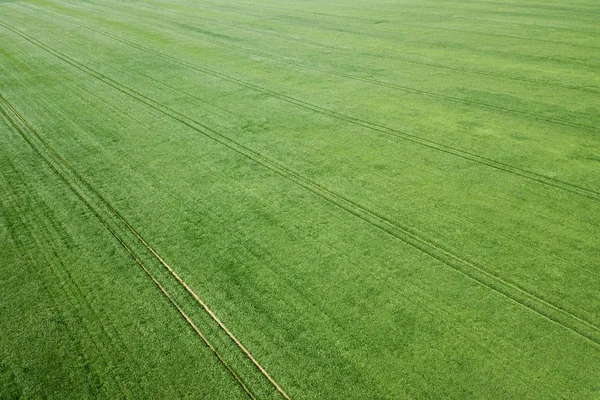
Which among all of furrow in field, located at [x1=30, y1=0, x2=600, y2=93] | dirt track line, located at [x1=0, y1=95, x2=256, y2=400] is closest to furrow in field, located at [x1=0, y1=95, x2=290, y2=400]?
dirt track line, located at [x1=0, y1=95, x2=256, y2=400]

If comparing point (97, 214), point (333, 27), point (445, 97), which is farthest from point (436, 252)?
point (333, 27)

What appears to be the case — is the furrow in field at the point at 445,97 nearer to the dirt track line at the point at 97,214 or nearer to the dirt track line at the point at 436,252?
the dirt track line at the point at 436,252

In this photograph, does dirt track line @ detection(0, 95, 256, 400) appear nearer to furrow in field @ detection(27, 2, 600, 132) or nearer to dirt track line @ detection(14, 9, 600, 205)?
dirt track line @ detection(14, 9, 600, 205)

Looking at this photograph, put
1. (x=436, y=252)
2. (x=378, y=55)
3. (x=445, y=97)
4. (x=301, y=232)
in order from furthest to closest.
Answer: (x=378, y=55) < (x=445, y=97) < (x=301, y=232) < (x=436, y=252)

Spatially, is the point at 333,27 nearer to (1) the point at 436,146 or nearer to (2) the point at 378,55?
(2) the point at 378,55

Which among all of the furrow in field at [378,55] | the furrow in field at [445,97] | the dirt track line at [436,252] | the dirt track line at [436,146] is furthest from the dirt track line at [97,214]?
the furrow in field at [378,55]

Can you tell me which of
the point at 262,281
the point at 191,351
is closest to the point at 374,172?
the point at 262,281
